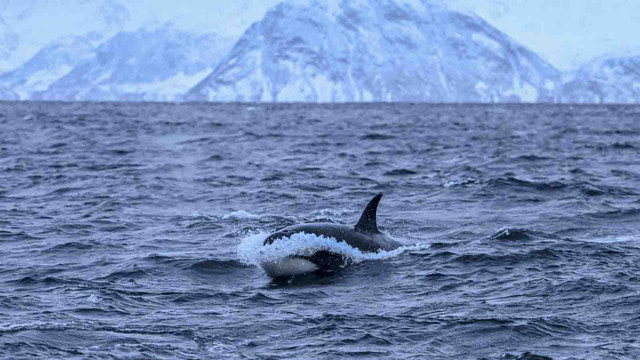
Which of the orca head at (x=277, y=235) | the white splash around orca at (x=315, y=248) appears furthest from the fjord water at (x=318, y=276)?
the orca head at (x=277, y=235)

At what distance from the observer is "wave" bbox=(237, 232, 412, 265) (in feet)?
54.2

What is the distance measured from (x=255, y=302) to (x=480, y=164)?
25.1m

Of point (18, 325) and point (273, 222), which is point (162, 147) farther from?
point (18, 325)

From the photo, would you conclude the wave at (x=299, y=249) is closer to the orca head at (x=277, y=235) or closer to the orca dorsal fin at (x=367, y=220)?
the orca head at (x=277, y=235)

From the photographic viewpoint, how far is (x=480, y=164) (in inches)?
1510

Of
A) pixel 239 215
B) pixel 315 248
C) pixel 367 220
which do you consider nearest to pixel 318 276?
pixel 315 248

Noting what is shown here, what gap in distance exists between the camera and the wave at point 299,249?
54.2ft

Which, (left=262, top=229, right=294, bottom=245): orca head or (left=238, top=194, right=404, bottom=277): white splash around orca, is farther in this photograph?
(left=262, top=229, right=294, bottom=245): orca head

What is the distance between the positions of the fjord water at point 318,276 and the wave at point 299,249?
12 cm

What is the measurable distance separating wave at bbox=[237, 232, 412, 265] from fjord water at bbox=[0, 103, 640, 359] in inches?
4.5

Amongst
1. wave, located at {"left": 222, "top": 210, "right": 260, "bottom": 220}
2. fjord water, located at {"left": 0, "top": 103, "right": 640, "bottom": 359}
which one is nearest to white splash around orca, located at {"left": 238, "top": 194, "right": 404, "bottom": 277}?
fjord water, located at {"left": 0, "top": 103, "right": 640, "bottom": 359}

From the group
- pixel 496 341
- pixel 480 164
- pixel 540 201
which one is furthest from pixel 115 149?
pixel 496 341

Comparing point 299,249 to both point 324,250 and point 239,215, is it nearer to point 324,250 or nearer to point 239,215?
point 324,250

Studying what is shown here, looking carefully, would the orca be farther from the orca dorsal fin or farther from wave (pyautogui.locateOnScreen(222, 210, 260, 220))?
wave (pyautogui.locateOnScreen(222, 210, 260, 220))
